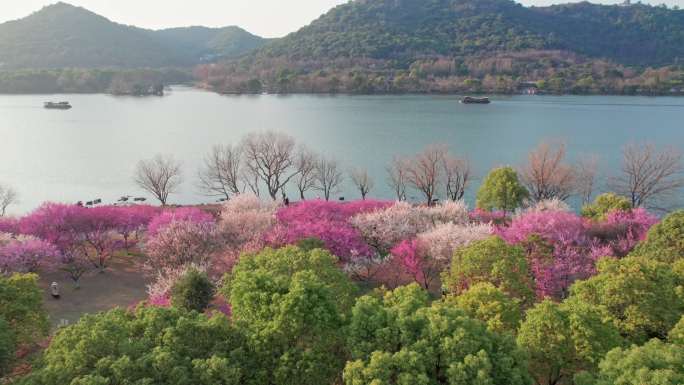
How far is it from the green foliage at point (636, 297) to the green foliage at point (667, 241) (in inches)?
167

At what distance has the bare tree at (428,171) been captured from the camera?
1674 inches

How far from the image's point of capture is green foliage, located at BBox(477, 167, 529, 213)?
35688 mm

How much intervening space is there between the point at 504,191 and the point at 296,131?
4473 centimetres

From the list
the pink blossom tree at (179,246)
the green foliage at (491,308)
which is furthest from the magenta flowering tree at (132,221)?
the green foliage at (491,308)

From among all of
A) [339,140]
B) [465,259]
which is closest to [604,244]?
Result: [465,259]

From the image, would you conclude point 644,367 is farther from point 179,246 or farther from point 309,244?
point 179,246

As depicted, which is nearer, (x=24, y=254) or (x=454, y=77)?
(x=24, y=254)

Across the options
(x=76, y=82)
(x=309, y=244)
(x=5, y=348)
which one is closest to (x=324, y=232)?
Result: (x=309, y=244)

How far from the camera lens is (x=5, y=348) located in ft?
41.8

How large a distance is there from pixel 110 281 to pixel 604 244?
26.3 m

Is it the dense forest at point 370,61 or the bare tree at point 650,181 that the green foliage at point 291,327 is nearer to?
the bare tree at point 650,181

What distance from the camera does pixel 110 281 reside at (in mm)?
25766

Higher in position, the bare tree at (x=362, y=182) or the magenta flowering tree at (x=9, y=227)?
the magenta flowering tree at (x=9, y=227)

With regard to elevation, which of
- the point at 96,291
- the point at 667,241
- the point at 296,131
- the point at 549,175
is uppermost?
the point at 296,131
